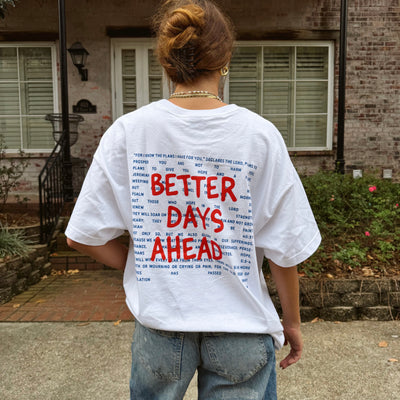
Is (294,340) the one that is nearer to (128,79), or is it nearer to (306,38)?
(128,79)

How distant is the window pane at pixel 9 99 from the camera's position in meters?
7.67

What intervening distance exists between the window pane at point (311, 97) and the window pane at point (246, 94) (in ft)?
2.54

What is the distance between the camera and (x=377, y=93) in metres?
7.66

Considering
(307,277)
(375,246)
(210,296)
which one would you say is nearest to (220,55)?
(210,296)

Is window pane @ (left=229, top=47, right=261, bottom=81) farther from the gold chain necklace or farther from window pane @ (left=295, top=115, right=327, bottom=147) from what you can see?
the gold chain necklace

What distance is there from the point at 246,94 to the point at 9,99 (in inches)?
171

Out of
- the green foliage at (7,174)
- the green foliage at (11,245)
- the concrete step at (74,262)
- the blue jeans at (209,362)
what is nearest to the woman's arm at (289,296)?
the blue jeans at (209,362)

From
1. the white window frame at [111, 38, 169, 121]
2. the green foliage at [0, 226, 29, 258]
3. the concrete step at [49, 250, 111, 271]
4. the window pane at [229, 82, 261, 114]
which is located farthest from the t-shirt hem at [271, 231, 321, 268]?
the window pane at [229, 82, 261, 114]

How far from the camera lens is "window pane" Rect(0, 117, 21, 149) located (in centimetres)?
775

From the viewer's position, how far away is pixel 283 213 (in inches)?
42.6

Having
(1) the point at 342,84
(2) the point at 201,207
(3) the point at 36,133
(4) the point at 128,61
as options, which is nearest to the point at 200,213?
(2) the point at 201,207

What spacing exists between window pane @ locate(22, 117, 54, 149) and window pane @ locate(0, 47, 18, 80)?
2.72 ft

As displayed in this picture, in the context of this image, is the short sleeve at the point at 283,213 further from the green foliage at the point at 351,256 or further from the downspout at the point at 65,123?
the downspout at the point at 65,123

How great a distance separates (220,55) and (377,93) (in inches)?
294
